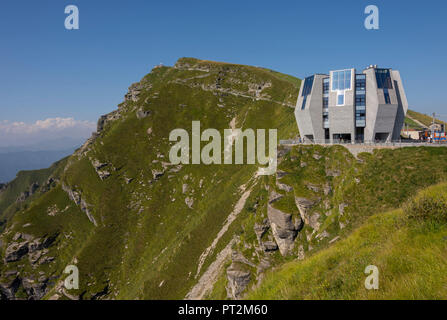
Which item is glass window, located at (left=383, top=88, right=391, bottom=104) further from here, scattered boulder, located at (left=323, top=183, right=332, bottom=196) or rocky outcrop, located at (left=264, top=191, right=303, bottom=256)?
rocky outcrop, located at (left=264, top=191, right=303, bottom=256)

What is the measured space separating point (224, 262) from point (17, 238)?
4693 inches

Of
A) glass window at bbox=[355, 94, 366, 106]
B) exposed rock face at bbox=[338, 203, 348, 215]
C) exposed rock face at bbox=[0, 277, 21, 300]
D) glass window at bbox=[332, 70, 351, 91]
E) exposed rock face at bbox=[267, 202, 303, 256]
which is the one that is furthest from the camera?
exposed rock face at bbox=[0, 277, 21, 300]

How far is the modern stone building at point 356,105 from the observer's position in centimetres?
4500

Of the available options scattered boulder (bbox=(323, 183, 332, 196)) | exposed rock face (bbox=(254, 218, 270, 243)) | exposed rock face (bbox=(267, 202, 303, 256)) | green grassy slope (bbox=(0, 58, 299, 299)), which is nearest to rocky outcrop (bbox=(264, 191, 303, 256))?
exposed rock face (bbox=(267, 202, 303, 256))

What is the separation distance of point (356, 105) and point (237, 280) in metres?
43.3

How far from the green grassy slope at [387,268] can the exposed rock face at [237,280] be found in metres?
38.4

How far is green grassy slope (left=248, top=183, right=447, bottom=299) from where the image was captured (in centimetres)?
769

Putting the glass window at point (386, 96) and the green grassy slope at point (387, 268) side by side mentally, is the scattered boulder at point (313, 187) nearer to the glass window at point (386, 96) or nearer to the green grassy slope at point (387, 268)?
the glass window at point (386, 96)

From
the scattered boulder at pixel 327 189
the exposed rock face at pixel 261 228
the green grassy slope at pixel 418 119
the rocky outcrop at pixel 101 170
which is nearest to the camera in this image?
the scattered boulder at pixel 327 189

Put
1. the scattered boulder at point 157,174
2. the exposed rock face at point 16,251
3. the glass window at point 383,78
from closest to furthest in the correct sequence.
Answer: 1. the glass window at point 383,78
2. the exposed rock face at point 16,251
3. the scattered boulder at point 157,174

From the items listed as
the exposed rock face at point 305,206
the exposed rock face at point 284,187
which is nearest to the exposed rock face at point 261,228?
the exposed rock face at point 284,187

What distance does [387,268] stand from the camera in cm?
898

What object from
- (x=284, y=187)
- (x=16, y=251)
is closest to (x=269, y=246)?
(x=284, y=187)

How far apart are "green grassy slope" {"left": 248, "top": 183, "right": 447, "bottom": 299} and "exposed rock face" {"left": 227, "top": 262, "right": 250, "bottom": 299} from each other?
38.4 meters
